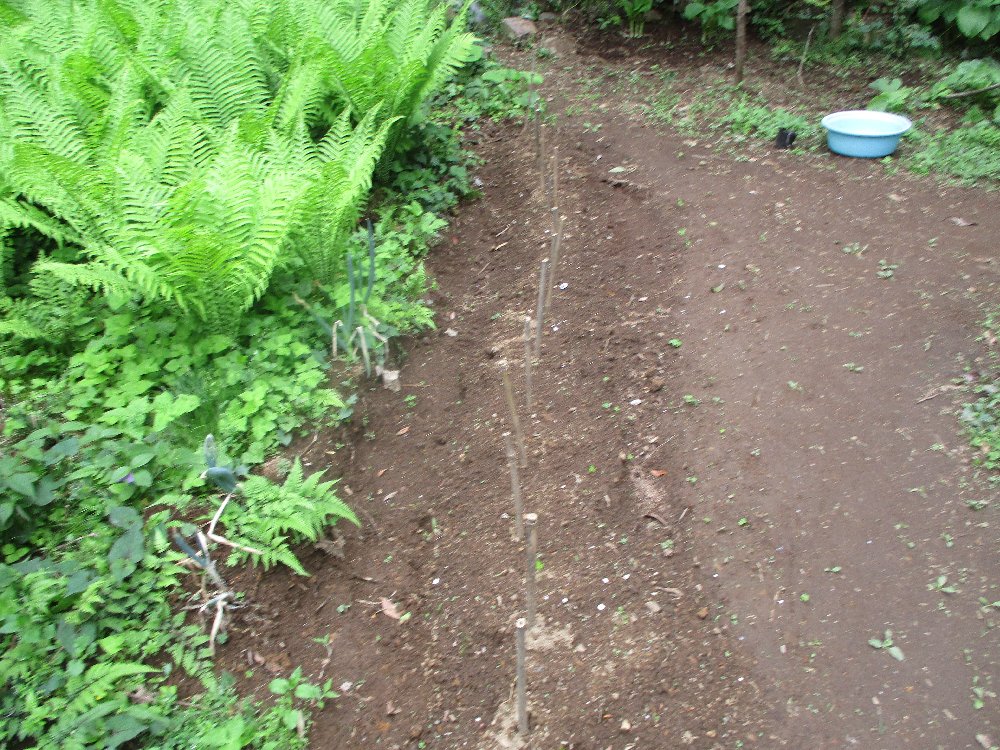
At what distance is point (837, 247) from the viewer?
4.09 meters

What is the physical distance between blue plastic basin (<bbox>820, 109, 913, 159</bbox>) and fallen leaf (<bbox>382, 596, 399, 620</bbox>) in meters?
4.10

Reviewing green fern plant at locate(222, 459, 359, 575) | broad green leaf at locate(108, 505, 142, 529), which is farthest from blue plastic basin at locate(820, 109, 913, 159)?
broad green leaf at locate(108, 505, 142, 529)

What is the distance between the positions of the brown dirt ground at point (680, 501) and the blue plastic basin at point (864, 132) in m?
0.58

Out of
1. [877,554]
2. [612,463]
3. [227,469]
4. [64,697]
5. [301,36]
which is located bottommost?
[877,554]

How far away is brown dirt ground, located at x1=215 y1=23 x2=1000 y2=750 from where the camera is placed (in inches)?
89.1

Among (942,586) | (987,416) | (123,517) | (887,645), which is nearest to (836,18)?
(987,416)

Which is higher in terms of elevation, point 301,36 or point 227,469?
point 301,36

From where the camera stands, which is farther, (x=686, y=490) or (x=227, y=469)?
(x=686, y=490)

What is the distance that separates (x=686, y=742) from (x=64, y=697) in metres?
1.74

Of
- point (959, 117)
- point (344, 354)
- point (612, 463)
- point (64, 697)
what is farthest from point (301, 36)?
point (959, 117)

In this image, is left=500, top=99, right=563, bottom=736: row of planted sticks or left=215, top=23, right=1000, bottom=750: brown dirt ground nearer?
left=500, top=99, right=563, bottom=736: row of planted sticks

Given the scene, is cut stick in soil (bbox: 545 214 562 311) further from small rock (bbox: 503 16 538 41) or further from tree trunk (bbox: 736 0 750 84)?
small rock (bbox: 503 16 538 41)

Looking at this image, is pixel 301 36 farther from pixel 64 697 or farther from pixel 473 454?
pixel 64 697

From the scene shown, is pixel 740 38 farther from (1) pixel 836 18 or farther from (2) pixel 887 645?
(2) pixel 887 645
